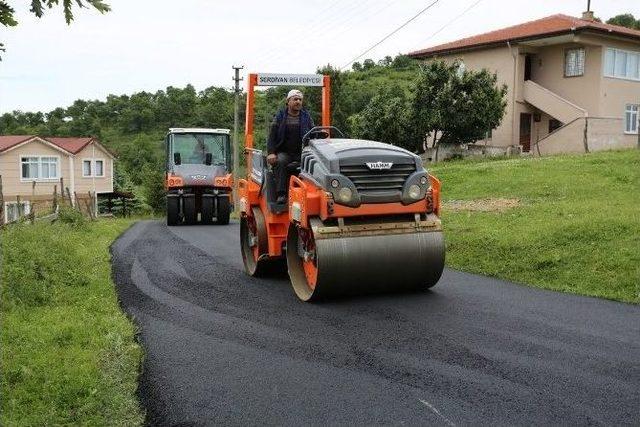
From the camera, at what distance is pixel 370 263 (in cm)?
718

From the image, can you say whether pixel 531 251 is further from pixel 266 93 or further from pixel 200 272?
pixel 266 93

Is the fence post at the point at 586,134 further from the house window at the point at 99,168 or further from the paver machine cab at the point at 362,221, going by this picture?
the house window at the point at 99,168

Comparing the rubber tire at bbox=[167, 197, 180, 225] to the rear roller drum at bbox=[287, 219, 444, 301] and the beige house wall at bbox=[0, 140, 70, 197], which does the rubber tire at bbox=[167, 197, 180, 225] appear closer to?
the rear roller drum at bbox=[287, 219, 444, 301]

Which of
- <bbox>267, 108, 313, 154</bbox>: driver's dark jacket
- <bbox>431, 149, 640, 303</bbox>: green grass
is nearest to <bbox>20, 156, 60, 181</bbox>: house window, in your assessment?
<bbox>431, 149, 640, 303</bbox>: green grass

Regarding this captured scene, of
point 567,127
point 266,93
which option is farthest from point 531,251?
point 266,93

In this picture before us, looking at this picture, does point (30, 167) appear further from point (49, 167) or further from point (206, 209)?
point (206, 209)

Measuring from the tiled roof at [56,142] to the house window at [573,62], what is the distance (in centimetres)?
2816

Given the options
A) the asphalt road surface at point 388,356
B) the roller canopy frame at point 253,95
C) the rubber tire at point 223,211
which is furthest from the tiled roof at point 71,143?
the asphalt road surface at point 388,356

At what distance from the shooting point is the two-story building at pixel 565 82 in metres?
29.4

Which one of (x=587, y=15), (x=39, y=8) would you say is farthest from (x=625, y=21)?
(x=39, y=8)

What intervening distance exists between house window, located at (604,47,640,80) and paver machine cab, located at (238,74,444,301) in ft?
88.5

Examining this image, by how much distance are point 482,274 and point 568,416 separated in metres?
5.21

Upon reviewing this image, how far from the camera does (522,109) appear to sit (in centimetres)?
3250

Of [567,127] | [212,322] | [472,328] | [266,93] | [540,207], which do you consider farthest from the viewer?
[266,93]
